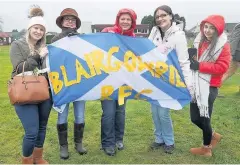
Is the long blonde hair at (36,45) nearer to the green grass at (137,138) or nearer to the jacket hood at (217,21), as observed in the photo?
the green grass at (137,138)

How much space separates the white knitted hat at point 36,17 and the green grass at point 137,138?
1.71m

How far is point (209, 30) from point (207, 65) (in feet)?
1.37

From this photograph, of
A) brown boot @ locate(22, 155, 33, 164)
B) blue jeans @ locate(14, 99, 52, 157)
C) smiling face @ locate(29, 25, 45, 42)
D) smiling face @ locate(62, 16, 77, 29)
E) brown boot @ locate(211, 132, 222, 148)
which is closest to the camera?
blue jeans @ locate(14, 99, 52, 157)

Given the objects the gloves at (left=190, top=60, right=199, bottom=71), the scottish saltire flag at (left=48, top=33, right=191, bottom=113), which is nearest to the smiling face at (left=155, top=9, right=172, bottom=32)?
the scottish saltire flag at (left=48, top=33, right=191, bottom=113)

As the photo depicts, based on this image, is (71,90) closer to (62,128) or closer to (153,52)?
(62,128)

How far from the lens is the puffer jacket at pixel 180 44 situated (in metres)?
4.08

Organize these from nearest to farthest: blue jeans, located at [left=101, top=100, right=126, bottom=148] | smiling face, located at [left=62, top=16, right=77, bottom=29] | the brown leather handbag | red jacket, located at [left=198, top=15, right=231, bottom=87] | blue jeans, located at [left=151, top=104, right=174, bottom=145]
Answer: the brown leather handbag → red jacket, located at [left=198, top=15, right=231, bottom=87] → smiling face, located at [left=62, top=16, right=77, bottom=29] → blue jeans, located at [left=101, top=100, right=126, bottom=148] → blue jeans, located at [left=151, top=104, right=174, bottom=145]

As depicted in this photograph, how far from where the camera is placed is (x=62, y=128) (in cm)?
410

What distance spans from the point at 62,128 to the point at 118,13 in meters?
1.60

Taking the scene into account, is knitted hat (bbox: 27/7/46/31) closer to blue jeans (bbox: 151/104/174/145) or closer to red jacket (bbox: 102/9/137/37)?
red jacket (bbox: 102/9/137/37)

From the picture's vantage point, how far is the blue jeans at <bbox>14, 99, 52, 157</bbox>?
3504mm

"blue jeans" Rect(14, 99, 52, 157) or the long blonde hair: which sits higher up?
the long blonde hair

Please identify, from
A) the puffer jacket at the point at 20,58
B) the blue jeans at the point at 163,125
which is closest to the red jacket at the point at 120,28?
the blue jeans at the point at 163,125

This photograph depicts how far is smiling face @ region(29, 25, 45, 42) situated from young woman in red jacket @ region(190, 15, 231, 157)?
1.83 meters
